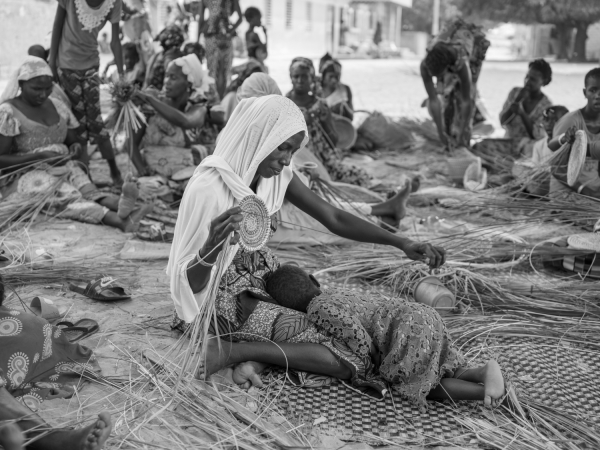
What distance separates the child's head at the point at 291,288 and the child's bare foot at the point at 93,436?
929 millimetres

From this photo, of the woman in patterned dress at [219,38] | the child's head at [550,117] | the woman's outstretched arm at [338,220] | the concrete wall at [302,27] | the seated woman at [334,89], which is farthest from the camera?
the concrete wall at [302,27]

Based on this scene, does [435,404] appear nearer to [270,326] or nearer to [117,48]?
[270,326]

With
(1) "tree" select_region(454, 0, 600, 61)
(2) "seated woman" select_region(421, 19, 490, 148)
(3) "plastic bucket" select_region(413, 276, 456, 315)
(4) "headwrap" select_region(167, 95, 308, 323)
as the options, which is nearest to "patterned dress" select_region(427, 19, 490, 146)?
(2) "seated woman" select_region(421, 19, 490, 148)

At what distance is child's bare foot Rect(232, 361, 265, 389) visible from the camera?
95.6 inches

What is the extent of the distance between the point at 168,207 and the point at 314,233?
130 centimetres

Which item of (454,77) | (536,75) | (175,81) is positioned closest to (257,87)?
(175,81)

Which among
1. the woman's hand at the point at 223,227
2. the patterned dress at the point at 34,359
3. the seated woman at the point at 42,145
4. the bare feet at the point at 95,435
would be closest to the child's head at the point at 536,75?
the seated woman at the point at 42,145

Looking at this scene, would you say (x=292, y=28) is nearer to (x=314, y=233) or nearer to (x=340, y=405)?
(x=314, y=233)

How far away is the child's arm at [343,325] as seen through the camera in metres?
2.38

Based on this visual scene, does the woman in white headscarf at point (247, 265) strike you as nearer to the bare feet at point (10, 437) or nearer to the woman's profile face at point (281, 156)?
the woman's profile face at point (281, 156)

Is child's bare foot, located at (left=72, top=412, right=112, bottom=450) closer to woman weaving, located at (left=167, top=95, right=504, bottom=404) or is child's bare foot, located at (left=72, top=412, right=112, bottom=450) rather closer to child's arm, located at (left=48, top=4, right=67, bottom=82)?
woman weaving, located at (left=167, top=95, right=504, bottom=404)

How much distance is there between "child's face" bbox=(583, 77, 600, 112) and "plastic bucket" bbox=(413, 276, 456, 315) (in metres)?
2.05

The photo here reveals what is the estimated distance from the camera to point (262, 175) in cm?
251

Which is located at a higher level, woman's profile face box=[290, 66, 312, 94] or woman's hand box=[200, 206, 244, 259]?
woman's profile face box=[290, 66, 312, 94]
